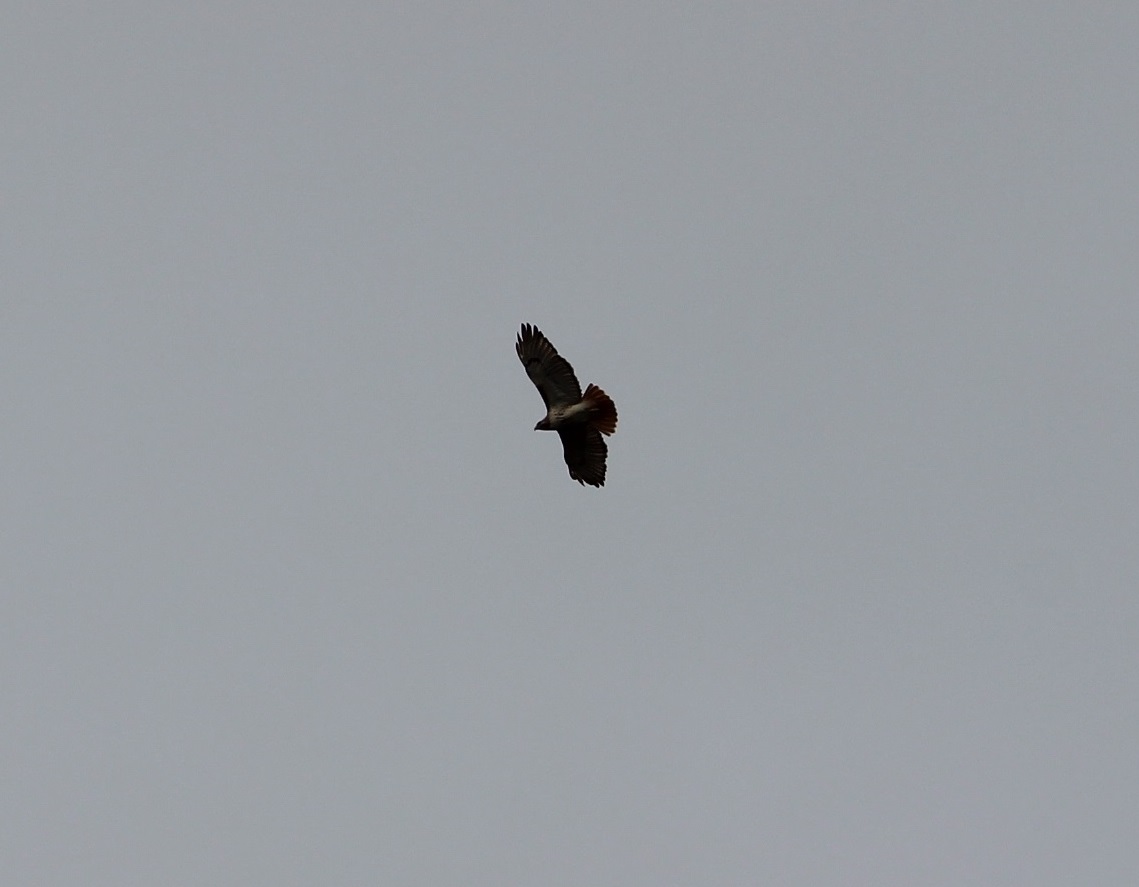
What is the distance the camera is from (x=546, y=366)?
45125mm

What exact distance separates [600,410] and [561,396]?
3.18 feet

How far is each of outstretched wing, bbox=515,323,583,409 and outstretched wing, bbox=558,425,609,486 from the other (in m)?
0.98

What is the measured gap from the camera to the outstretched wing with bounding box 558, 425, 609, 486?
4622 centimetres

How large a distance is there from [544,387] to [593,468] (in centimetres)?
281

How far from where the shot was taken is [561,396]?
45469 mm

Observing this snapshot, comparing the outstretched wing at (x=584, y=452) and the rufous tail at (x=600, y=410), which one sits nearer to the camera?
the rufous tail at (x=600, y=410)

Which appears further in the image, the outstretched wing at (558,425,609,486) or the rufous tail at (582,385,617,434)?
the outstretched wing at (558,425,609,486)

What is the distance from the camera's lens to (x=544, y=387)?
45.5 m

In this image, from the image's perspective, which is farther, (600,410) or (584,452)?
(584,452)

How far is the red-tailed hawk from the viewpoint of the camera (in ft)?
148

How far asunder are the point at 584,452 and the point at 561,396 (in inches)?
77.5

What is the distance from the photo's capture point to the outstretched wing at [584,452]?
4622 cm

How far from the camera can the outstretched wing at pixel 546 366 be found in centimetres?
4500

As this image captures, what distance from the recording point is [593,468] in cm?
4725
